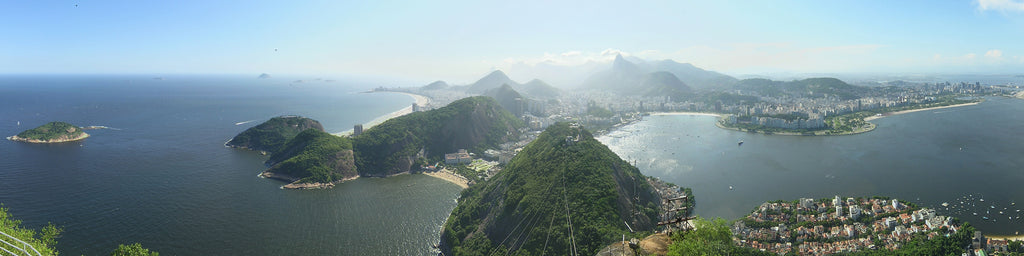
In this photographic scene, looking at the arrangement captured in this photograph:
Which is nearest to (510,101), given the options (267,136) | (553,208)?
(267,136)

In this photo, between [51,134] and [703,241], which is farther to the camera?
[51,134]

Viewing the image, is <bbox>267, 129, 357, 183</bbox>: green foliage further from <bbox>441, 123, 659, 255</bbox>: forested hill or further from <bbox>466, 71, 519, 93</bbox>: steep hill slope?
<bbox>466, 71, 519, 93</bbox>: steep hill slope

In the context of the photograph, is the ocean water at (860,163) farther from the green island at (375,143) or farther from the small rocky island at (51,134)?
the small rocky island at (51,134)

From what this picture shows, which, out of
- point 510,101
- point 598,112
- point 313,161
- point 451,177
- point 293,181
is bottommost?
point 451,177

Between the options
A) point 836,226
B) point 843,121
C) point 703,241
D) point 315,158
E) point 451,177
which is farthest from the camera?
point 843,121

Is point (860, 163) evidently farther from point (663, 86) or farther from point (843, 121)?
point (663, 86)

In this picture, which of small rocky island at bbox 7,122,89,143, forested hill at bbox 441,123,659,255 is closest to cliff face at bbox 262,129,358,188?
forested hill at bbox 441,123,659,255

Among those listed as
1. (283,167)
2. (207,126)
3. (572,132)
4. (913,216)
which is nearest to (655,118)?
(572,132)
